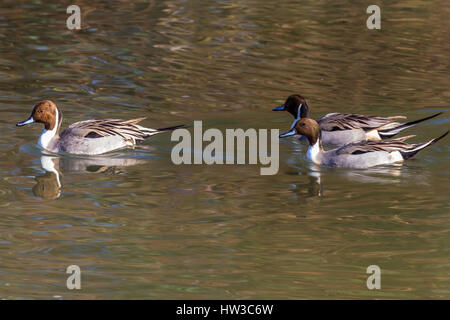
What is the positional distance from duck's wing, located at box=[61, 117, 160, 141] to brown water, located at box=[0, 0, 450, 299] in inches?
9.9

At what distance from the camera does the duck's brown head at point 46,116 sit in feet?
40.1

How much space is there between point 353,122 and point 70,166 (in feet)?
13.1

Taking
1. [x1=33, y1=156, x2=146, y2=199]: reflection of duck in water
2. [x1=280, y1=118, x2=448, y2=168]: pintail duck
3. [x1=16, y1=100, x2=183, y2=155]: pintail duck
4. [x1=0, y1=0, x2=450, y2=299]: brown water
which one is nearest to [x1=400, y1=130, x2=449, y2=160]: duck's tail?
[x1=280, y1=118, x2=448, y2=168]: pintail duck

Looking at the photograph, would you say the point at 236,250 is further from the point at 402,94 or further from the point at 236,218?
the point at 402,94

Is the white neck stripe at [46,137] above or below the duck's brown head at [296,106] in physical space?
below

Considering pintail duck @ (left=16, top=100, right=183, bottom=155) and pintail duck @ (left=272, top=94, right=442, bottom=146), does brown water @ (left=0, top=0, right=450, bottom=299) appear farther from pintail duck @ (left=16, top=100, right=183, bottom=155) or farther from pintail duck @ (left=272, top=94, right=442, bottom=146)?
pintail duck @ (left=272, top=94, right=442, bottom=146)

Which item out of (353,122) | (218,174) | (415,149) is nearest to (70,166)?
(218,174)

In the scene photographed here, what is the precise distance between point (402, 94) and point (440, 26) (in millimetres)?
5998

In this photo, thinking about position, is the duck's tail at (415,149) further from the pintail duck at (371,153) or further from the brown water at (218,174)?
the brown water at (218,174)

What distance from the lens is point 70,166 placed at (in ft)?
37.7

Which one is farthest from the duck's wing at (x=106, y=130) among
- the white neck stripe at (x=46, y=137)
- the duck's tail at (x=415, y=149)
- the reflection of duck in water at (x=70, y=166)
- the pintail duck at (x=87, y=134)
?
the duck's tail at (x=415, y=149)

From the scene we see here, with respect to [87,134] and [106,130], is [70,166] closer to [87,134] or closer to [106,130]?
[87,134]

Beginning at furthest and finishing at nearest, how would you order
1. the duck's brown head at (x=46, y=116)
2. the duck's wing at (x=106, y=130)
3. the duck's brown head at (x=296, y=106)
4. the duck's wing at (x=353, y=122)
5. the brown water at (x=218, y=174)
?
the duck's brown head at (x=296, y=106)
the duck's wing at (x=353, y=122)
the duck's brown head at (x=46, y=116)
the duck's wing at (x=106, y=130)
the brown water at (x=218, y=174)

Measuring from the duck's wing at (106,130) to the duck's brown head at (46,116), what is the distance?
242mm
